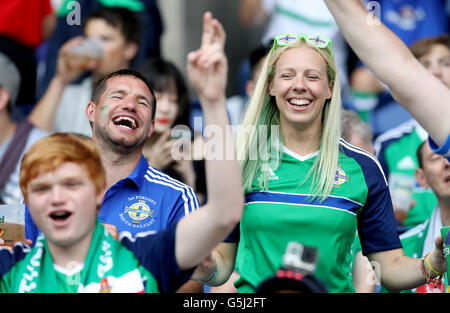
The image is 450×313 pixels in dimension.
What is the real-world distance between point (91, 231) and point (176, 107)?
2.60 meters

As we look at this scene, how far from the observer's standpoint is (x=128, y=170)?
3.70 m

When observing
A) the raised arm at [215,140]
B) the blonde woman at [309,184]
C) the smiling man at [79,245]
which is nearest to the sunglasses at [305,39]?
the blonde woman at [309,184]

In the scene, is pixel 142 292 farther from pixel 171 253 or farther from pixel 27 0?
pixel 27 0

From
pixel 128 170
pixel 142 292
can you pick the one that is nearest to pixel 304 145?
pixel 128 170

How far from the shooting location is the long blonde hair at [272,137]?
332 cm

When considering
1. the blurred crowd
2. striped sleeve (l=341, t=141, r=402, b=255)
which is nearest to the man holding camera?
the blurred crowd

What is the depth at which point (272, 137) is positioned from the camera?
137 inches

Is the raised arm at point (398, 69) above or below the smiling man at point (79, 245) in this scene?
above

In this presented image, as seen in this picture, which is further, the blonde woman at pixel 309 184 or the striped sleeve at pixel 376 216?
the striped sleeve at pixel 376 216

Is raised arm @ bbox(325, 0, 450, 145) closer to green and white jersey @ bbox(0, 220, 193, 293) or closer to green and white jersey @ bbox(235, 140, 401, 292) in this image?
green and white jersey @ bbox(235, 140, 401, 292)

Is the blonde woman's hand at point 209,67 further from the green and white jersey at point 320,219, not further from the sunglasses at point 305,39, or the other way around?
the sunglasses at point 305,39

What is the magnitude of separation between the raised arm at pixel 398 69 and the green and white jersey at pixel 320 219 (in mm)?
702

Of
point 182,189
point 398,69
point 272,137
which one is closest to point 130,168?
point 182,189

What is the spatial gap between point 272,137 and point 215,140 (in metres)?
0.98
